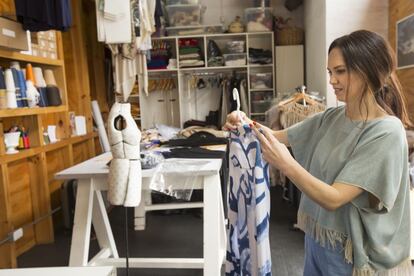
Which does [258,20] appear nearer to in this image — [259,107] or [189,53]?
[189,53]

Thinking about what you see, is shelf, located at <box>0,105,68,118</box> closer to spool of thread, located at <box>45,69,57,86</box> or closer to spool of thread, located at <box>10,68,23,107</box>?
spool of thread, located at <box>10,68,23,107</box>

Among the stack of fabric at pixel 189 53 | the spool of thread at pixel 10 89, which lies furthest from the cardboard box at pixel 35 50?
the stack of fabric at pixel 189 53

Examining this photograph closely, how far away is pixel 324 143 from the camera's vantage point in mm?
1166

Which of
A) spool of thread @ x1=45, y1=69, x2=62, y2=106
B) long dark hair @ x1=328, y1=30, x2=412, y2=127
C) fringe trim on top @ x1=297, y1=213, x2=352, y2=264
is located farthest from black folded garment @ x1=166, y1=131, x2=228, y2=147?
long dark hair @ x1=328, y1=30, x2=412, y2=127

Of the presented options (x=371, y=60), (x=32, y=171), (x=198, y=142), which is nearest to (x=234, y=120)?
(x=371, y=60)

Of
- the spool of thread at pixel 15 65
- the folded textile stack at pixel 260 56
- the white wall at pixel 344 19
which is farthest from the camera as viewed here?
the folded textile stack at pixel 260 56

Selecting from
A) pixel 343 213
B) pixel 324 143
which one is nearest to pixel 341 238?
pixel 343 213

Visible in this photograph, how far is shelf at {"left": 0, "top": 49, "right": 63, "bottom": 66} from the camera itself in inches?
93.0

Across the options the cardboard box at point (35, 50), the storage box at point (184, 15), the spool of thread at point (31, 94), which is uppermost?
the storage box at point (184, 15)

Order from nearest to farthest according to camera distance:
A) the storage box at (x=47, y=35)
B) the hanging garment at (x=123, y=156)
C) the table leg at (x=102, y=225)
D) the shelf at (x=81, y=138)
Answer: the hanging garment at (x=123, y=156)
the table leg at (x=102, y=225)
the storage box at (x=47, y=35)
the shelf at (x=81, y=138)

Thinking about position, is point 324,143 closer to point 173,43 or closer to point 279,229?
point 279,229

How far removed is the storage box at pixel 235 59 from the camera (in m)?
4.64

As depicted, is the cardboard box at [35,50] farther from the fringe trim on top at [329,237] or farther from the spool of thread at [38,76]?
the fringe trim on top at [329,237]

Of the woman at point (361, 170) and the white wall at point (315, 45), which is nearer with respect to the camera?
the woman at point (361, 170)
